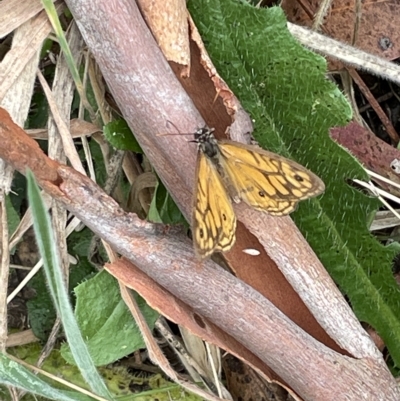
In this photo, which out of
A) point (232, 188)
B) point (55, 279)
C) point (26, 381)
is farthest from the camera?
point (232, 188)

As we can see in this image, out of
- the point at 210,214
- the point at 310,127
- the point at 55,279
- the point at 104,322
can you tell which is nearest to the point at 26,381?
the point at 104,322

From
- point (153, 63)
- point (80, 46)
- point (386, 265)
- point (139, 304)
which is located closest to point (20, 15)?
point (80, 46)

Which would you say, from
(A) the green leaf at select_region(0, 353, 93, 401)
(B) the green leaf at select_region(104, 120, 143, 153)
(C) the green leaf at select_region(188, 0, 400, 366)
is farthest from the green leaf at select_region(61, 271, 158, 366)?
(C) the green leaf at select_region(188, 0, 400, 366)

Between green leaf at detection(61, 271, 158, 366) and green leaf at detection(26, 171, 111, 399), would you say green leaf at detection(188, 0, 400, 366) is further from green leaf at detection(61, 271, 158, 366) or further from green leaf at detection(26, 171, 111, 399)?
green leaf at detection(26, 171, 111, 399)

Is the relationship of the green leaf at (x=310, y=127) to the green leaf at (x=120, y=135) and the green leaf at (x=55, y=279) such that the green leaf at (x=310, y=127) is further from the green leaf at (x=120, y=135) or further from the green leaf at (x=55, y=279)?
the green leaf at (x=55, y=279)

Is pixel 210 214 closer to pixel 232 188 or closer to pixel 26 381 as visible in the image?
pixel 232 188

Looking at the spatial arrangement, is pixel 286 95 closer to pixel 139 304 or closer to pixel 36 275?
pixel 139 304

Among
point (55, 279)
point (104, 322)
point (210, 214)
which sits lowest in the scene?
point (104, 322)

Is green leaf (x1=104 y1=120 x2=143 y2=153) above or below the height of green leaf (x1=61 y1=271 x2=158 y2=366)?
above
